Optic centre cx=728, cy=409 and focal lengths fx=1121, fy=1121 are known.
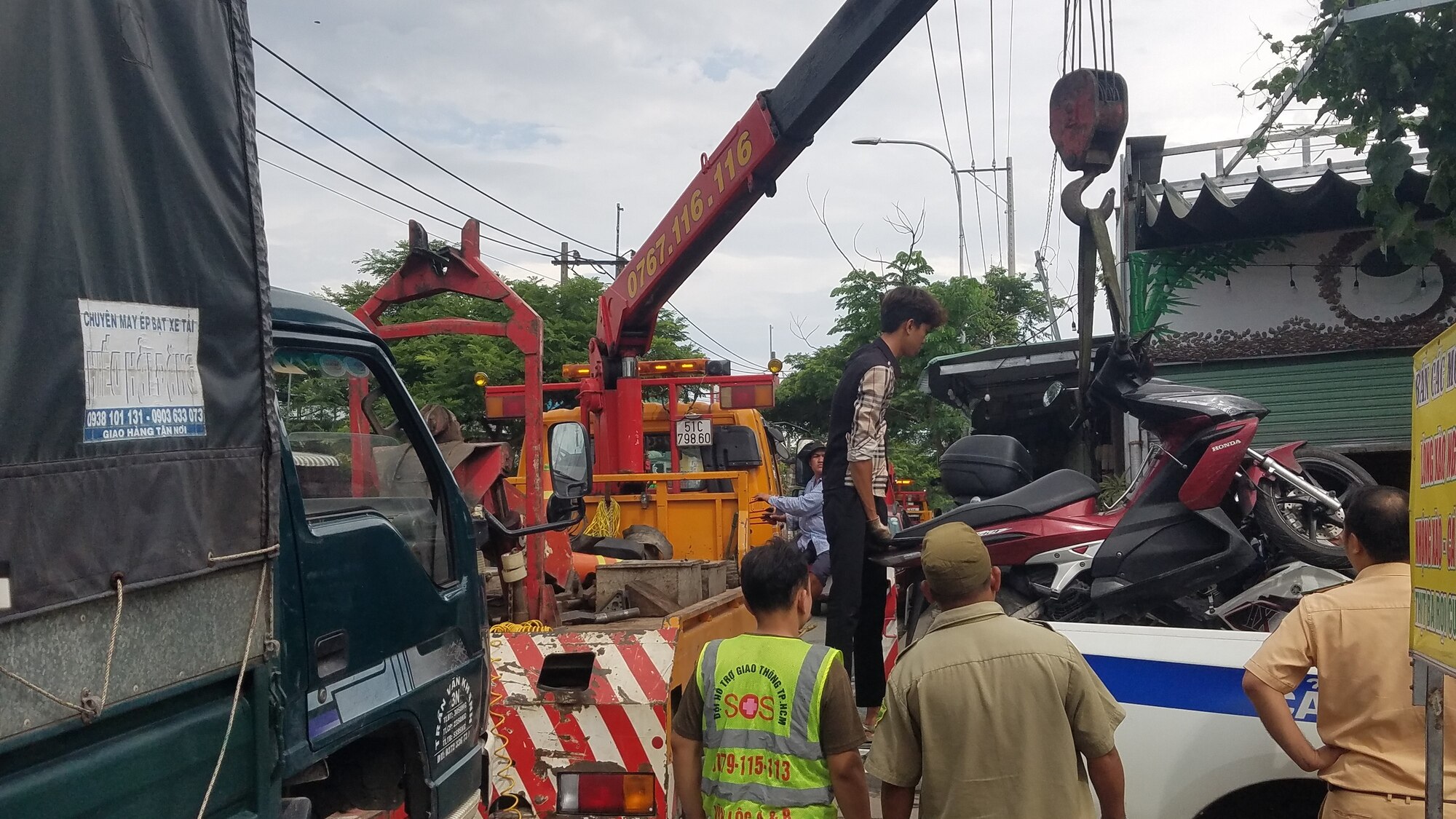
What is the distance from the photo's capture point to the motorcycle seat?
5.04 metres

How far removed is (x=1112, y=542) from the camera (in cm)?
482

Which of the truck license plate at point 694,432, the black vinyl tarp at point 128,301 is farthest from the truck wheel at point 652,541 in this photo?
the black vinyl tarp at point 128,301

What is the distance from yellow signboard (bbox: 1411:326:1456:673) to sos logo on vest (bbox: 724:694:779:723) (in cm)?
137

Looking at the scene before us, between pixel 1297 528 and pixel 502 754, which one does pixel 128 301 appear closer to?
pixel 502 754

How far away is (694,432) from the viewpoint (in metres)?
10.3

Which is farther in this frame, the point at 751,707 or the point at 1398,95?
the point at 1398,95

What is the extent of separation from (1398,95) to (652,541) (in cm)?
527

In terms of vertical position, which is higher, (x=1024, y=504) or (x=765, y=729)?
(x=1024, y=504)

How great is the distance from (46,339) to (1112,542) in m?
4.12

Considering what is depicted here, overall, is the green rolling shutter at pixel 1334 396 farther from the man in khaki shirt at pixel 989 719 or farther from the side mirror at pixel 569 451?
the man in khaki shirt at pixel 989 719

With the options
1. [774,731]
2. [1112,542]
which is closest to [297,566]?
[774,731]

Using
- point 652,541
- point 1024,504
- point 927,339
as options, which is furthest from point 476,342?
point 1024,504

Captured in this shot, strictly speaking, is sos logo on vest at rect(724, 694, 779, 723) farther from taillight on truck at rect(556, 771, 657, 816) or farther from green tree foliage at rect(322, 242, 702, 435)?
green tree foliage at rect(322, 242, 702, 435)

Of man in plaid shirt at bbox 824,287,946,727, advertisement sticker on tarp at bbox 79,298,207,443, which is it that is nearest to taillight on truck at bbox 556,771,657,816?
man in plaid shirt at bbox 824,287,946,727
